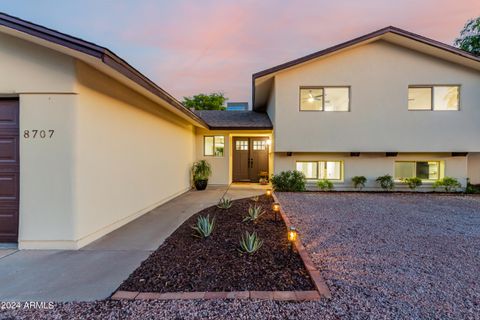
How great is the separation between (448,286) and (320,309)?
166 cm

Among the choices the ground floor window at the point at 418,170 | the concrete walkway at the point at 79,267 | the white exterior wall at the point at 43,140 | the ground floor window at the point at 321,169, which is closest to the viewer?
the concrete walkway at the point at 79,267

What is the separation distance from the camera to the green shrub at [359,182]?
9523mm

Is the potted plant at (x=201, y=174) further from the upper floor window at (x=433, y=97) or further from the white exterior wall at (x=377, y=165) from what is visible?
the upper floor window at (x=433, y=97)

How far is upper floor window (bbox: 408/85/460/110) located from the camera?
927cm

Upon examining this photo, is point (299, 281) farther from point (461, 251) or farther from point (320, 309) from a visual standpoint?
point (461, 251)

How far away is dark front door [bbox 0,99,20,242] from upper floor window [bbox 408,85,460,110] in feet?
38.9

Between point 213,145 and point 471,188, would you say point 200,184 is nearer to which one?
point 213,145

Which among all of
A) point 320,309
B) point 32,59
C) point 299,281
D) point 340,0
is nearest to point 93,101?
point 32,59

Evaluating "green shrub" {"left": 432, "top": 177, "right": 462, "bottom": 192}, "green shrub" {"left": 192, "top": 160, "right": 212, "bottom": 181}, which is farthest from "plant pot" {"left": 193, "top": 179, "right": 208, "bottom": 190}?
"green shrub" {"left": 432, "top": 177, "right": 462, "bottom": 192}

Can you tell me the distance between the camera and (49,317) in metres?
2.14

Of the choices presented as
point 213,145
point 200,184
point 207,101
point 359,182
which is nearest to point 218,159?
point 213,145

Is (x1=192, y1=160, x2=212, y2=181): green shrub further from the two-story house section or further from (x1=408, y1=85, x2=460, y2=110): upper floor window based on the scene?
(x1=408, y1=85, x2=460, y2=110): upper floor window

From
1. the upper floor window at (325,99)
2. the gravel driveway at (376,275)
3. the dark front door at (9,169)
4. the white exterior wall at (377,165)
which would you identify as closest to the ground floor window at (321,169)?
the white exterior wall at (377,165)

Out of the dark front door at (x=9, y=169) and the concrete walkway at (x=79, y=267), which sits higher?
the dark front door at (x=9, y=169)
